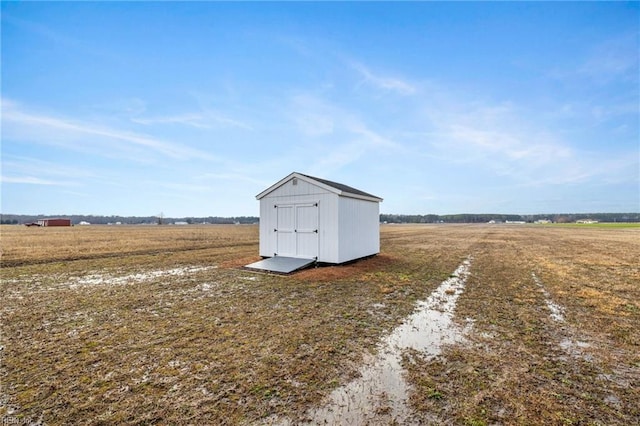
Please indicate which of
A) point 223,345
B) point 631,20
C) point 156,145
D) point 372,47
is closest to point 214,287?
point 223,345

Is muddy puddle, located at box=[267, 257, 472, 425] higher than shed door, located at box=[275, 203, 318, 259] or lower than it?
lower

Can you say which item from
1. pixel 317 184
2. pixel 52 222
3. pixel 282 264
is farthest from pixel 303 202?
pixel 52 222

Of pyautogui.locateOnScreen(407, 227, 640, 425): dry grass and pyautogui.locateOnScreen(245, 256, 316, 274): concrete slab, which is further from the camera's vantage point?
pyautogui.locateOnScreen(245, 256, 316, 274): concrete slab

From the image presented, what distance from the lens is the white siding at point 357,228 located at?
38.4 ft

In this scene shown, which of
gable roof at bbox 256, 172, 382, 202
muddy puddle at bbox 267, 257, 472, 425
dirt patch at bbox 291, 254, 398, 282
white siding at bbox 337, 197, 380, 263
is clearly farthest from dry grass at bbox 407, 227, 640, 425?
gable roof at bbox 256, 172, 382, 202

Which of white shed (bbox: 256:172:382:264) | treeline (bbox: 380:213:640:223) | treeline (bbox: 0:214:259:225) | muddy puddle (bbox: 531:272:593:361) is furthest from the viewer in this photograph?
treeline (bbox: 380:213:640:223)

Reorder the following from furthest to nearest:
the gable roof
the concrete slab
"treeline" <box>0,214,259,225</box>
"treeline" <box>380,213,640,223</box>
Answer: "treeline" <box>380,213,640,223</box> → "treeline" <box>0,214,259,225</box> → the gable roof → the concrete slab

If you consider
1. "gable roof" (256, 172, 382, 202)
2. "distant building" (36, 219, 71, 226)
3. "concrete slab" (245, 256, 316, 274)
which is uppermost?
"gable roof" (256, 172, 382, 202)

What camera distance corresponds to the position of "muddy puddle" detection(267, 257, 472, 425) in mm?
2632

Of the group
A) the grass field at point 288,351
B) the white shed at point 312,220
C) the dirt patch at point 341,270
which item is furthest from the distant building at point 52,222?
the dirt patch at point 341,270

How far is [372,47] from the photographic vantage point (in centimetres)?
2498

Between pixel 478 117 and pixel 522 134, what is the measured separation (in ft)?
49.5

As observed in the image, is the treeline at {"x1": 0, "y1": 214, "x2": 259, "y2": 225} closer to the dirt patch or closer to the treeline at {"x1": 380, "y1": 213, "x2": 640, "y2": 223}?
the treeline at {"x1": 380, "y1": 213, "x2": 640, "y2": 223}

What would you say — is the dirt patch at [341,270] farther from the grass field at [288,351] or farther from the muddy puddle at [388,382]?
the muddy puddle at [388,382]
